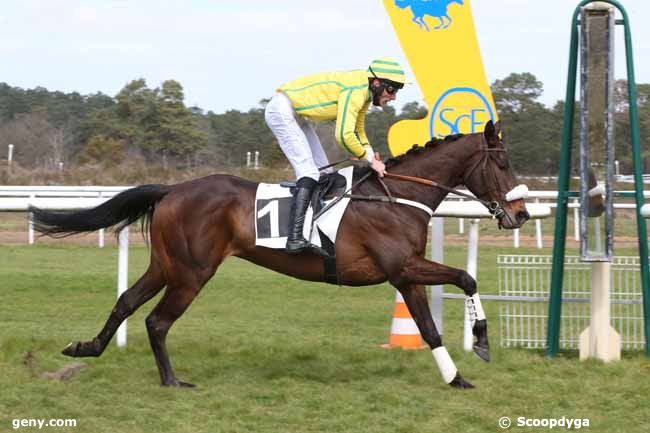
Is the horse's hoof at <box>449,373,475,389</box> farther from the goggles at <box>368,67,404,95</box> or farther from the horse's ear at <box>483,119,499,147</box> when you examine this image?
the goggles at <box>368,67,404,95</box>

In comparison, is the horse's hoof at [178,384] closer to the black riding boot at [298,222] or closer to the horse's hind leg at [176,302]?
the horse's hind leg at [176,302]

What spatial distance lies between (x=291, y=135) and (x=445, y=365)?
1675 millimetres

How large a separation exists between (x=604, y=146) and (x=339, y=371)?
220cm

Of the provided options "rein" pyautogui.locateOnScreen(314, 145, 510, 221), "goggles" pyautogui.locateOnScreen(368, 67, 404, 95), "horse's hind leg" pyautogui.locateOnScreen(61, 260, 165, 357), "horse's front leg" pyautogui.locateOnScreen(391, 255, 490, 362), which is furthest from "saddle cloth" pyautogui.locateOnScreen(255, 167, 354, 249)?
"horse's hind leg" pyautogui.locateOnScreen(61, 260, 165, 357)

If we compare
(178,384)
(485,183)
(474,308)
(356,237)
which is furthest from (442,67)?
(178,384)

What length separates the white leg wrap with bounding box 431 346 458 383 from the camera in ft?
18.2

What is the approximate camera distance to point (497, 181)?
5.86 meters

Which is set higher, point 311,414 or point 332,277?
point 332,277

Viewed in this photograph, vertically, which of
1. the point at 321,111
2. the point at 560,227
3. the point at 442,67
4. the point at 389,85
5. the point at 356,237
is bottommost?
the point at 356,237

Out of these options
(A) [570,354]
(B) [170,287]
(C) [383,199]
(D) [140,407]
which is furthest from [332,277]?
(A) [570,354]

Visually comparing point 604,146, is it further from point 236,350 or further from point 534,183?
point 534,183

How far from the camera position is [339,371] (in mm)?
6070

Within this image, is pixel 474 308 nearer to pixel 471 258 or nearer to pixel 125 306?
pixel 471 258

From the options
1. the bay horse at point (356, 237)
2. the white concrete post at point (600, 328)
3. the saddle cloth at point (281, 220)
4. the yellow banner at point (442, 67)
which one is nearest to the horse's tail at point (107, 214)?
the bay horse at point (356, 237)
